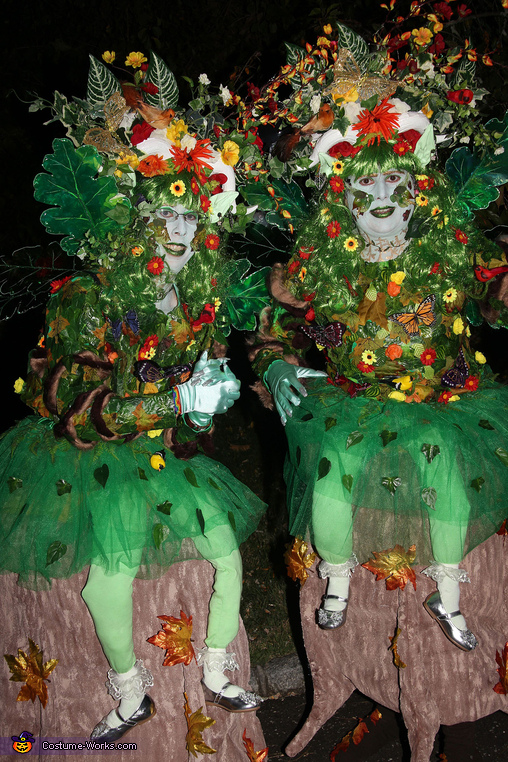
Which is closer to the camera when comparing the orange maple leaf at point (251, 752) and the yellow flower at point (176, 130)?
the yellow flower at point (176, 130)

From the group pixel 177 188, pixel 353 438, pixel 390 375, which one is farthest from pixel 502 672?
pixel 177 188

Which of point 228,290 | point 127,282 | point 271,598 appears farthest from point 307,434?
point 271,598

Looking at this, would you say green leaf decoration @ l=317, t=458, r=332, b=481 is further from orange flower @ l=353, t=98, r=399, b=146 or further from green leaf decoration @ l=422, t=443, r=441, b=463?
orange flower @ l=353, t=98, r=399, b=146

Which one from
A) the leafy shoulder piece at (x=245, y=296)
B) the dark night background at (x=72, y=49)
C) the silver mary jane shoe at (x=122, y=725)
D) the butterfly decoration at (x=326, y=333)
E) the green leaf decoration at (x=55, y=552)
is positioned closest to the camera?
the green leaf decoration at (x=55, y=552)

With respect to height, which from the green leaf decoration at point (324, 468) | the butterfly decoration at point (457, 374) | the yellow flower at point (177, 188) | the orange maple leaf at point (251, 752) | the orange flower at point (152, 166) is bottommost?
the orange maple leaf at point (251, 752)

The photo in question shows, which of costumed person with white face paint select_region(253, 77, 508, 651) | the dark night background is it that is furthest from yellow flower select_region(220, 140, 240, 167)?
the dark night background

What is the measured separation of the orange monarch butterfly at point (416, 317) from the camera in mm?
2523

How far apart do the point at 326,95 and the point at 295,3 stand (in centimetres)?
331

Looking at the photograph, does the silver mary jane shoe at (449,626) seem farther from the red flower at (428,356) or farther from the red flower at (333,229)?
the red flower at (333,229)

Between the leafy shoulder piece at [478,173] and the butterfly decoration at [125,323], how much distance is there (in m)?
1.21

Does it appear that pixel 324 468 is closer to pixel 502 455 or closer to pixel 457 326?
pixel 502 455

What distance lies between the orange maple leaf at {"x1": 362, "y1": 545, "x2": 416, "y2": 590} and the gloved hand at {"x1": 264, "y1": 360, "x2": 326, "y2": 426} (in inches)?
21.9

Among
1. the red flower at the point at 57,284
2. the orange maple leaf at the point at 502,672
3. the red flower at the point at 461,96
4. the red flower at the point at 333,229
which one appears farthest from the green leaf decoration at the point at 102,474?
the red flower at the point at 461,96

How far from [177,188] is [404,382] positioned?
99 cm
